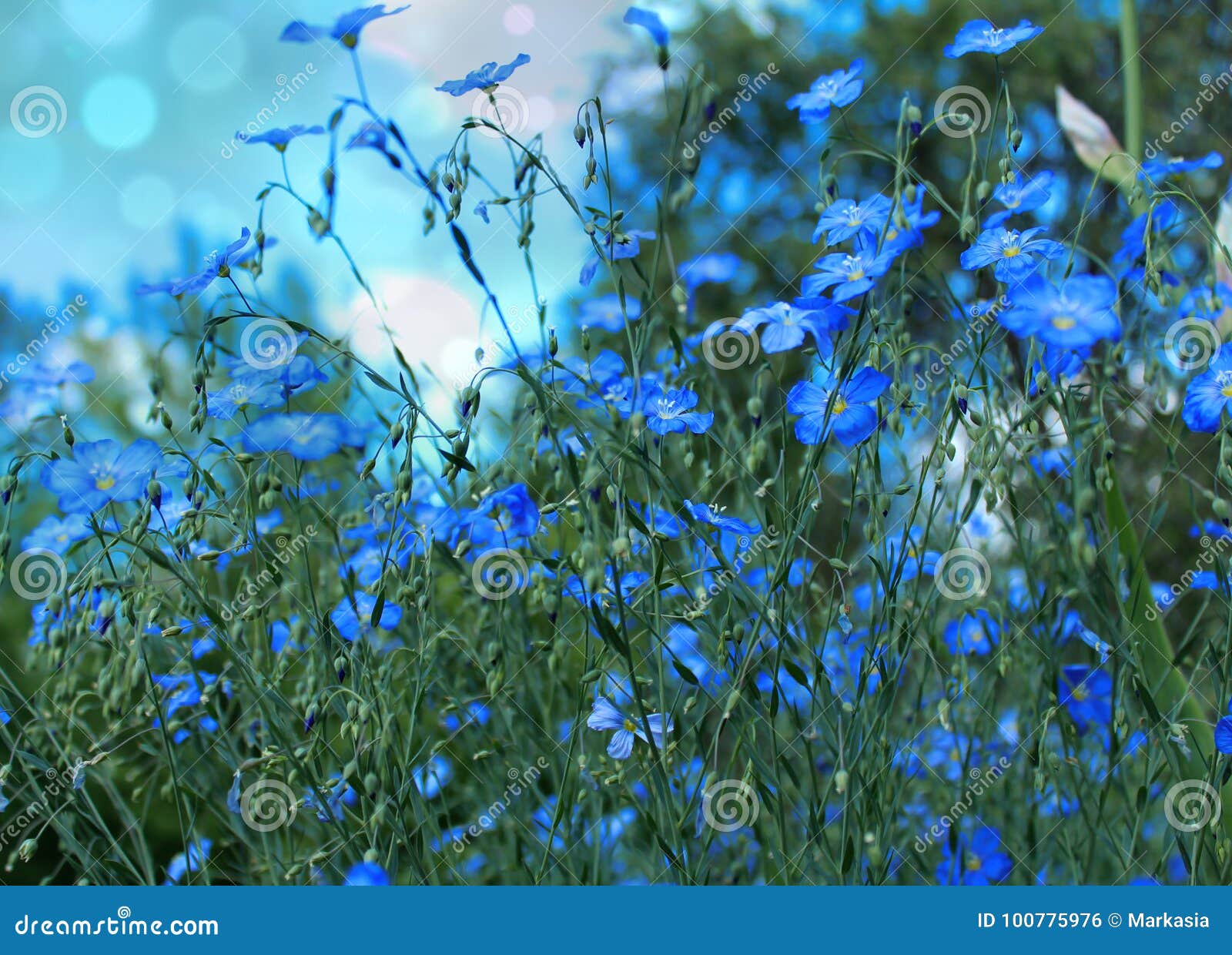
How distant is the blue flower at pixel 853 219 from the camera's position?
1053 mm

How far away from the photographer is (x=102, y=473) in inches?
45.4

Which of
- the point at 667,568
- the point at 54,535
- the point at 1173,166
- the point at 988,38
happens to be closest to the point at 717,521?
the point at 667,568

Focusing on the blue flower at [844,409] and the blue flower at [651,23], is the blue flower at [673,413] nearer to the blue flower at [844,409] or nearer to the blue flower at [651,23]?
the blue flower at [844,409]

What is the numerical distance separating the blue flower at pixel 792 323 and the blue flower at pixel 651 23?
0.29m

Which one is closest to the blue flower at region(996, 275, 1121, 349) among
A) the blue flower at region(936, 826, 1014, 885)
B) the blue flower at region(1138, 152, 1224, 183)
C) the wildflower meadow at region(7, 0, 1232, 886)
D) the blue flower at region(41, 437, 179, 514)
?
the wildflower meadow at region(7, 0, 1232, 886)

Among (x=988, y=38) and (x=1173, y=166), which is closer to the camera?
(x=988, y=38)

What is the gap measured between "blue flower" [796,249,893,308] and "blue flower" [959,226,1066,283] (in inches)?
3.8

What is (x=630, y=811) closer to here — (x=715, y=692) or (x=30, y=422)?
(x=715, y=692)

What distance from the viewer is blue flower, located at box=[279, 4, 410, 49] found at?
946mm

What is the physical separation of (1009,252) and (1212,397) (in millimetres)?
253

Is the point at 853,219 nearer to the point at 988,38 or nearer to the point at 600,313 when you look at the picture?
the point at 988,38

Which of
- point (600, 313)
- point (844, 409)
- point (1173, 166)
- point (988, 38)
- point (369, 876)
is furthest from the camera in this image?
point (600, 313)

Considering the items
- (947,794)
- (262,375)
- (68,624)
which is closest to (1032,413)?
(947,794)

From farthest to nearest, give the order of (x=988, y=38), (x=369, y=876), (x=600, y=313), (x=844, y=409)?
(x=600, y=313) < (x=988, y=38) < (x=844, y=409) < (x=369, y=876)
